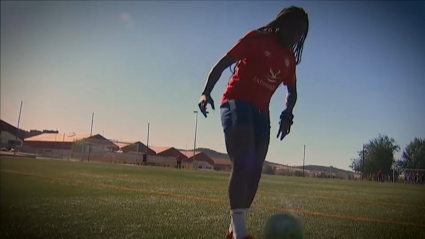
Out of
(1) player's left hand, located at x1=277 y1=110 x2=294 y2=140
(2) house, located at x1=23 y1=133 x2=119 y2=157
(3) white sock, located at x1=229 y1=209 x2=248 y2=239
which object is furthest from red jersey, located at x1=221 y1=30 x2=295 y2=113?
(2) house, located at x1=23 y1=133 x2=119 y2=157

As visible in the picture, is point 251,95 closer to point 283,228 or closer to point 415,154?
point 283,228

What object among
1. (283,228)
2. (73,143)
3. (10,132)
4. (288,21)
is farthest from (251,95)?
(73,143)

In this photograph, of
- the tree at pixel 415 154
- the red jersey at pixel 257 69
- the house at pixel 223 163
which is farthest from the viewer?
the tree at pixel 415 154

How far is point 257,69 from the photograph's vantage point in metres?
1.80

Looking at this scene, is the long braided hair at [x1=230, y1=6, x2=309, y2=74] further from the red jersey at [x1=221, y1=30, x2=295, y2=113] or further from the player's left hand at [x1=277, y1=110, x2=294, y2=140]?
the player's left hand at [x1=277, y1=110, x2=294, y2=140]

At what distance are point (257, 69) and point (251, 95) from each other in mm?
153

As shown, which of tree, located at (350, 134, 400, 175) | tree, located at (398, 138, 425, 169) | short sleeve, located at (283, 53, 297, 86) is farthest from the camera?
tree, located at (350, 134, 400, 175)

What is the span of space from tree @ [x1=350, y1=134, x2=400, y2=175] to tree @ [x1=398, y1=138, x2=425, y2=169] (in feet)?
0.22

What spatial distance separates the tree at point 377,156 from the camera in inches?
89.6

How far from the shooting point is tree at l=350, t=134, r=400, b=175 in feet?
7.47

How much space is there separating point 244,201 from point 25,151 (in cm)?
2671

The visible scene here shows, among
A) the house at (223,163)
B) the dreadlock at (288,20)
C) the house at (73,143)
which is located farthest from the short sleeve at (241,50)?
the house at (73,143)

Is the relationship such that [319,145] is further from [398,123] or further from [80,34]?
[80,34]

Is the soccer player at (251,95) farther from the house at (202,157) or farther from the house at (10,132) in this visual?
the house at (10,132)
